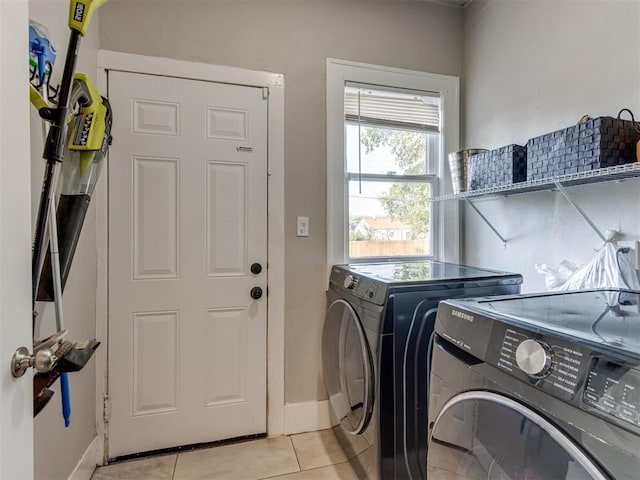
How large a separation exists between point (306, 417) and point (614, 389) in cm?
177

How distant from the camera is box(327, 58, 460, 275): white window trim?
6.75ft

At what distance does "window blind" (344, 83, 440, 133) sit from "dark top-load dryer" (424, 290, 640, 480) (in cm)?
152

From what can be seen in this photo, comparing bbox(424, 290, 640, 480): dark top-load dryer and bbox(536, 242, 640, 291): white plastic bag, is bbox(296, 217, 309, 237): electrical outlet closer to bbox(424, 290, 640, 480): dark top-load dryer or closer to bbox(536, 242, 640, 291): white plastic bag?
bbox(424, 290, 640, 480): dark top-load dryer

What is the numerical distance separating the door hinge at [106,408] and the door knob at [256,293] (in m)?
0.90

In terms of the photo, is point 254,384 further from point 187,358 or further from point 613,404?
point 613,404

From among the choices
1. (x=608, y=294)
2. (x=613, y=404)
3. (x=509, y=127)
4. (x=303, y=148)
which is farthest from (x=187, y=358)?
(x=509, y=127)

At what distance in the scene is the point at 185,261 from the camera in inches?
72.4

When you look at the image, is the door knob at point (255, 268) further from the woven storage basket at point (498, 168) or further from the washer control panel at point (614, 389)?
the washer control panel at point (614, 389)

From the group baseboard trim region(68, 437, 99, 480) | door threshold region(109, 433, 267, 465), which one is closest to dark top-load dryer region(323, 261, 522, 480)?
door threshold region(109, 433, 267, 465)

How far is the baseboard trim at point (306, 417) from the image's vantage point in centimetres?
199

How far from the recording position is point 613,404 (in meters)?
0.54

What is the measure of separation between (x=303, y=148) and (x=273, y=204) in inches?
15.3

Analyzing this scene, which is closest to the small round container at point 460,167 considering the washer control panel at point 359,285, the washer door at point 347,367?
the washer control panel at point 359,285

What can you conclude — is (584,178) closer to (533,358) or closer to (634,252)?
(634,252)
